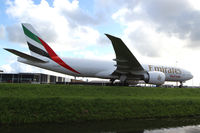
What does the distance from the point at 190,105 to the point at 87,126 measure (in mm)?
8082

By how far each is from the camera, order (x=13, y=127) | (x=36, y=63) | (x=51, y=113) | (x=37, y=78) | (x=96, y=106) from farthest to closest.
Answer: (x=37, y=78), (x=36, y=63), (x=96, y=106), (x=51, y=113), (x=13, y=127)

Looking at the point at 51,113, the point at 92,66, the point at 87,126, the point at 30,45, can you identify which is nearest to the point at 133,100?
the point at 87,126

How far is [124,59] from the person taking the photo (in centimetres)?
1681

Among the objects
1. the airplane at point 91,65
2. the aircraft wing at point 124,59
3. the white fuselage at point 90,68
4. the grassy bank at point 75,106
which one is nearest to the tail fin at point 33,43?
the airplane at point 91,65

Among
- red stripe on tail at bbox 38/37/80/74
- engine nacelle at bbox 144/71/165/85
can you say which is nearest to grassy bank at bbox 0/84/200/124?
engine nacelle at bbox 144/71/165/85

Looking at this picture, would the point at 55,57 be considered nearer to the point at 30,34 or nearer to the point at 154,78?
the point at 30,34

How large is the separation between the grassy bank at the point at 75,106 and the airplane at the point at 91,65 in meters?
3.88

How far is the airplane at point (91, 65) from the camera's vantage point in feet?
56.0

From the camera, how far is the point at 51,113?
8891mm

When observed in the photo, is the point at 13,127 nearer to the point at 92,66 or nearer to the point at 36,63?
the point at 36,63

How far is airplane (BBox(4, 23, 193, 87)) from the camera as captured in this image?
56.0ft

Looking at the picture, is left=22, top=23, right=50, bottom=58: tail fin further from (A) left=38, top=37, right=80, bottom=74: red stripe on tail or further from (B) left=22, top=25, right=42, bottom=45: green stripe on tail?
(A) left=38, top=37, right=80, bottom=74: red stripe on tail

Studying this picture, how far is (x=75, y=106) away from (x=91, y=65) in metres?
10.8

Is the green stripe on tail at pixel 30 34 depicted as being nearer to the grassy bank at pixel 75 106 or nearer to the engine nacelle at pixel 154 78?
the grassy bank at pixel 75 106
